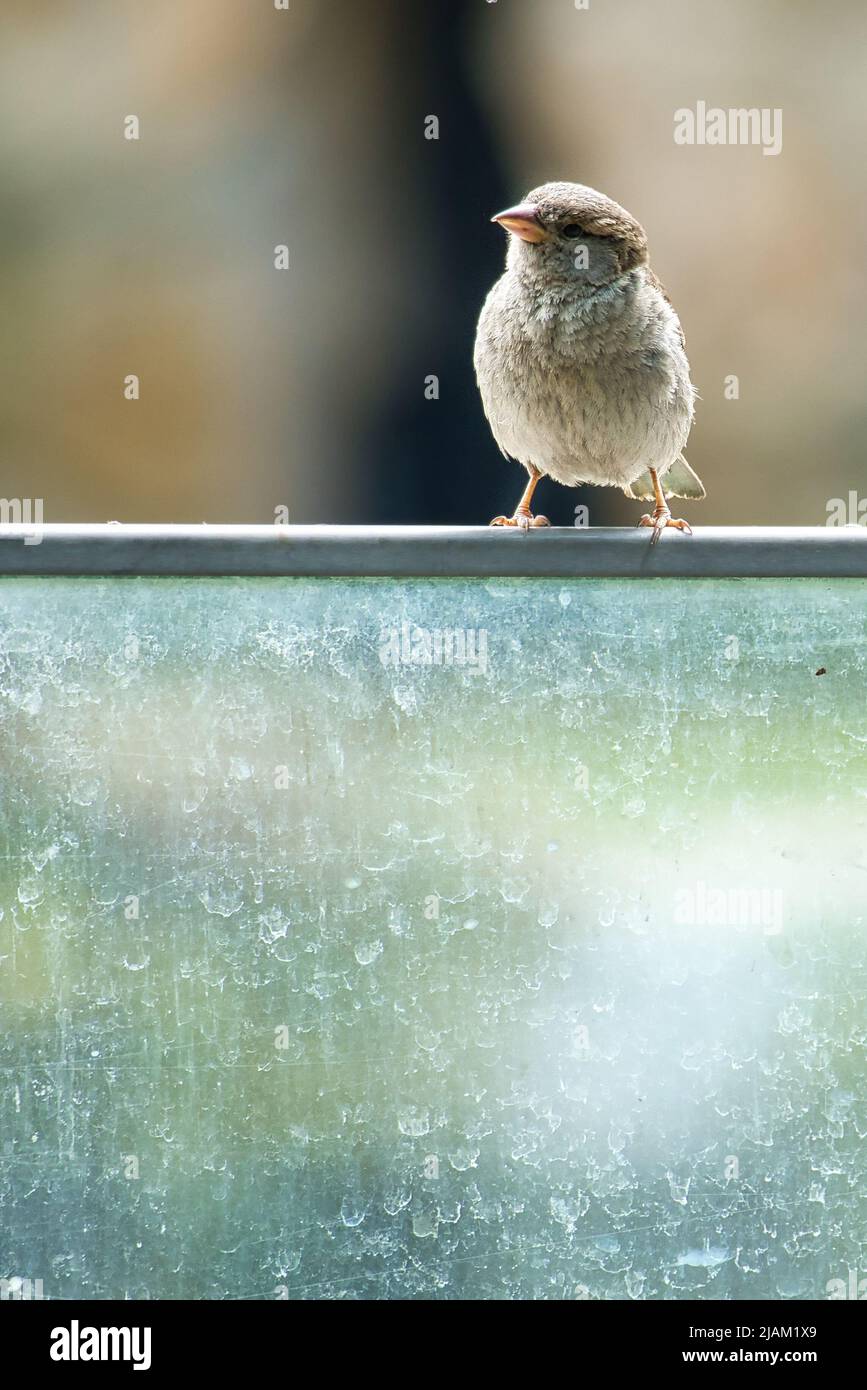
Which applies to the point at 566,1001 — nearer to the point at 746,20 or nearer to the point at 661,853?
the point at 661,853

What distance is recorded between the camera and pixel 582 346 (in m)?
3.22

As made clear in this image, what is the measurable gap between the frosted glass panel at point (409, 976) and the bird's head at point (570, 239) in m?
1.81

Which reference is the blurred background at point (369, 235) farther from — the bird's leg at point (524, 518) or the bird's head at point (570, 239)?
the bird's head at point (570, 239)

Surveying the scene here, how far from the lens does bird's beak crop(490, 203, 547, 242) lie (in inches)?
128

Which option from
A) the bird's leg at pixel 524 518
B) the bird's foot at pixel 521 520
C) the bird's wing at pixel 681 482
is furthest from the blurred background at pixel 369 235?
the bird's foot at pixel 521 520

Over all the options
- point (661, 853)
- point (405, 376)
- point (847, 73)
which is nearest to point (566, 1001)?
point (661, 853)

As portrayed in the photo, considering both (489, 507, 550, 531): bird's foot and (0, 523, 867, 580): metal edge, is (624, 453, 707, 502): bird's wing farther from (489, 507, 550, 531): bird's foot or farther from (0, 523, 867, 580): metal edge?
(0, 523, 867, 580): metal edge

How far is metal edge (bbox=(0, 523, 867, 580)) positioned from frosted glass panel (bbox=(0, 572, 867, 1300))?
1.7 inches

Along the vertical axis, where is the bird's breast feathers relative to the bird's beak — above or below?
below

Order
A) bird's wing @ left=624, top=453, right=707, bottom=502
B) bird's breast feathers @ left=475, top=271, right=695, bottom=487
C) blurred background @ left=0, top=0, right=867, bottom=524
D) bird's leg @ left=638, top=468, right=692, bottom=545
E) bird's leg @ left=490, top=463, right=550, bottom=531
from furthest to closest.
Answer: blurred background @ left=0, top=0, right=867, bottom=524 < bird's wing @ left=624, top=453, right=707, bottom=502 < bird's breast feathers @ left=475, top=271, right=695, bottom=487 < bird's leg @ left=638, top=468, right=692, bottom=545 < bird's leg @ left=490, top=463, right=550, bottom=531

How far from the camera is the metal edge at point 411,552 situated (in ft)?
5.58

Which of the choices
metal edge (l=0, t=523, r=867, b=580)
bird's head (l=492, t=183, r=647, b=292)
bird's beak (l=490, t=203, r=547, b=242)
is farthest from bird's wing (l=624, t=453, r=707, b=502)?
metal edge (l=0, t=523, r=867, b=580)

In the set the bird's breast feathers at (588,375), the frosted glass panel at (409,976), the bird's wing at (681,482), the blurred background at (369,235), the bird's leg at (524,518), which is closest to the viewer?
the frosted glass panel at (409,976)

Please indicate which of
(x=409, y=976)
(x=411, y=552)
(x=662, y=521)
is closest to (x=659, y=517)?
(x=662, y=521)
